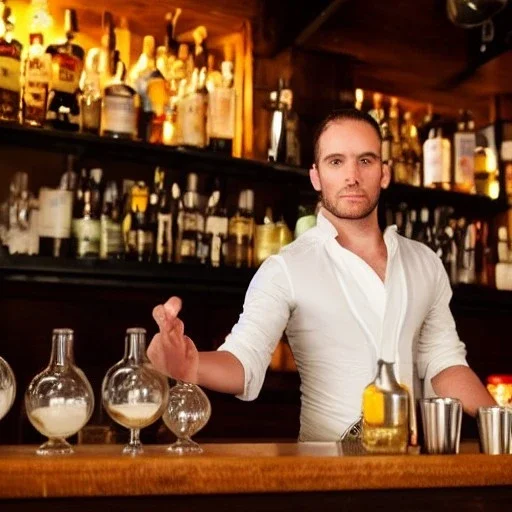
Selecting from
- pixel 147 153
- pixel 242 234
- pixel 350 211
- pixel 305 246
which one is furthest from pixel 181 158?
pixel 350 211

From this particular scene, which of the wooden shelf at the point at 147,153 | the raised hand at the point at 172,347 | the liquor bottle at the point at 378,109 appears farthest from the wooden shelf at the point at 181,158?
the raised hand at the point at 172,347

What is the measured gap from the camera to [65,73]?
284cm

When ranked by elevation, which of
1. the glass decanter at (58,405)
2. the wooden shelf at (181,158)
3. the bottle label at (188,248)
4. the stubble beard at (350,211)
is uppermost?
the wooden shelf at (181,158)

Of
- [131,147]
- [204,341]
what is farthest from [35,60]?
[204,341]

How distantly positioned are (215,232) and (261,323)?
3.34ft

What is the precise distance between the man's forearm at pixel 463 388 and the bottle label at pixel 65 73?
56.1 inches

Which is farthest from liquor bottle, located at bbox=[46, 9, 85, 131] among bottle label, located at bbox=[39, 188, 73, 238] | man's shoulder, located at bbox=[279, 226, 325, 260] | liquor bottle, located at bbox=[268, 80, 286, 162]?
man's shoulder, located at bbox=[279, 226, 325, 260]

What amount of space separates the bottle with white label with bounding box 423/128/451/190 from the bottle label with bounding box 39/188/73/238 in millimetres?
1474

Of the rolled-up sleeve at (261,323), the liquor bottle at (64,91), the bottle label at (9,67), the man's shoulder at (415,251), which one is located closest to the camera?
the rolled-up sleeve at (261,323)

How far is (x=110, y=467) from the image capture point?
3.64ft

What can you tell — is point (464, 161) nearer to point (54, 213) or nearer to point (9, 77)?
point (54, 213)

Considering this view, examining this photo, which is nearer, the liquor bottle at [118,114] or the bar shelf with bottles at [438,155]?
the liquor bottle at [118,114]

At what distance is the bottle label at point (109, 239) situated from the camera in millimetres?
2807

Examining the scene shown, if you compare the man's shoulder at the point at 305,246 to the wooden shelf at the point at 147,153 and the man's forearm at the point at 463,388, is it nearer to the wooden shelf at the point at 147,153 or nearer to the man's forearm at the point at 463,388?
the man's forearm at the point at 463,388
